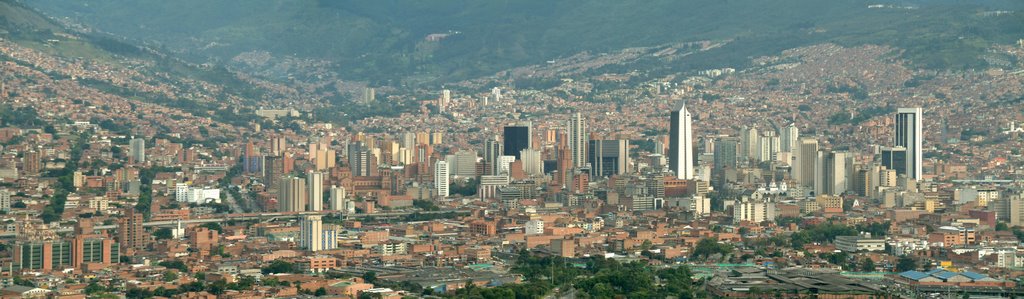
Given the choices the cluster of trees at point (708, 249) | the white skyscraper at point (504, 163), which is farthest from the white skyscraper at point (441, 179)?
the cluster of trees at point (708, 249)

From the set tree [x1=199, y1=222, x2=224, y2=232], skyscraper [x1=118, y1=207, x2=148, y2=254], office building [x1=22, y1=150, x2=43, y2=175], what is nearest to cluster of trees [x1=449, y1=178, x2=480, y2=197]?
office building [x1=22, y1=150, x2=43, y2=175]

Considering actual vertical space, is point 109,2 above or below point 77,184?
above

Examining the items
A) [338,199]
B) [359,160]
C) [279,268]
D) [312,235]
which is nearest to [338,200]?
[338,199]

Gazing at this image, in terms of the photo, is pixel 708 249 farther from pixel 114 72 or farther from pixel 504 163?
pixel 114 72

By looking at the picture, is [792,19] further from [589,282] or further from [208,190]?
[589,282]

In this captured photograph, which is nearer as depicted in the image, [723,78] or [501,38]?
[723,78]

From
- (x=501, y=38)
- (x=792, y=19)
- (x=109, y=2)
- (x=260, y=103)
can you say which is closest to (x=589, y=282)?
(x=260, y=103)

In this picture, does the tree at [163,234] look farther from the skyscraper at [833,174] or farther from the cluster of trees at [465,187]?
the skyscraper at [833,174]

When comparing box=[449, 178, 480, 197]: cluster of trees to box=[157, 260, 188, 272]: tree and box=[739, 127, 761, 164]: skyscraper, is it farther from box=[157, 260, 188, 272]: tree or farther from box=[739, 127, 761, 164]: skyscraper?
box=[157, 260, 188, 272]: tree
